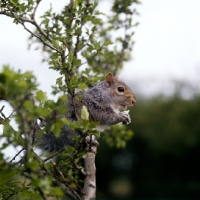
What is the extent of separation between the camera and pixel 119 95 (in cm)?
432

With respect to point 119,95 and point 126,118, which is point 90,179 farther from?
point 119,95

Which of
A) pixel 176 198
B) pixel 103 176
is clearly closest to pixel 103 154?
pixel 103 176

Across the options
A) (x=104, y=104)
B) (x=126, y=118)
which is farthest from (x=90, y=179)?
(x=104, y=104)

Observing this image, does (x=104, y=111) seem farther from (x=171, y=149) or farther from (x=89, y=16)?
(x=171, y=149)

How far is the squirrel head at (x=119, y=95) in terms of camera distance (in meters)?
4.29

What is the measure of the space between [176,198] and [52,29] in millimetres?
15615

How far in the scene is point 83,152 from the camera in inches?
111

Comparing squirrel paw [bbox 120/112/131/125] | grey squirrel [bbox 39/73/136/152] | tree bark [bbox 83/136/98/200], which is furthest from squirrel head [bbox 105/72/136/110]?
tree bark [bbox 83/136/98/200]

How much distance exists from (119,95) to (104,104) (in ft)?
0.71

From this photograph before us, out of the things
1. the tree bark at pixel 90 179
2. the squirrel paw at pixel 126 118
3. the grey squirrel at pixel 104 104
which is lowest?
the tree bark at pixel 90 179

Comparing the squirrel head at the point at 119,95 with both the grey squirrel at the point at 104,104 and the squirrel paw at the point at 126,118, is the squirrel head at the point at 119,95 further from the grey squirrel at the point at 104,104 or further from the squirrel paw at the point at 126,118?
the squirrel paw at the point at 126,118

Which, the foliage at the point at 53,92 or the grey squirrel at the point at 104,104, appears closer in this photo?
the foliage at the point at 53,92

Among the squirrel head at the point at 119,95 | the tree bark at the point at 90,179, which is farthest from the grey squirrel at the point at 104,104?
the tree bark at the point at 90,179

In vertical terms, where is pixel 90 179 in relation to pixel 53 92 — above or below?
below
